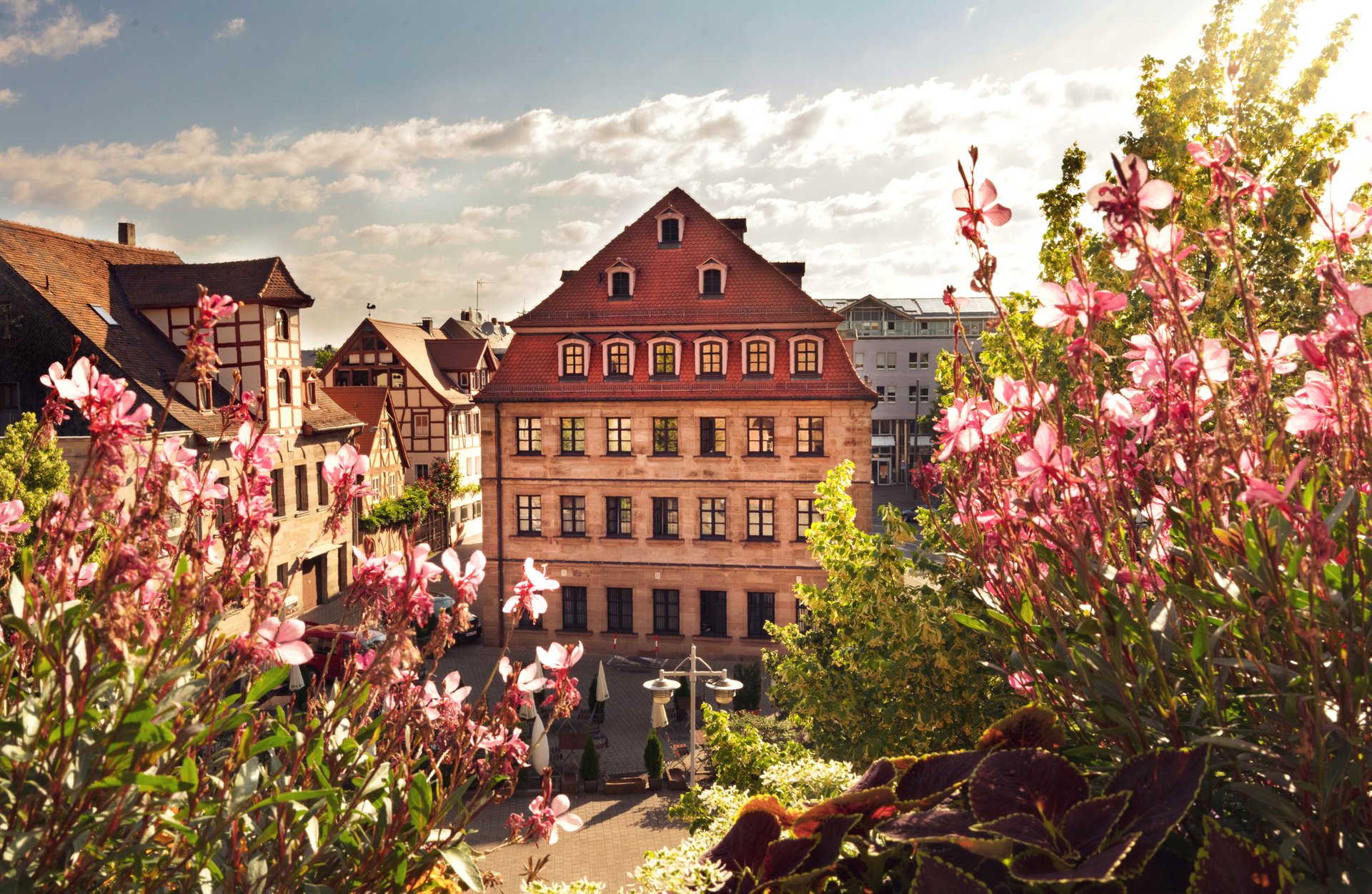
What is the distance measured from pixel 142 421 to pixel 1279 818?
3418 mm

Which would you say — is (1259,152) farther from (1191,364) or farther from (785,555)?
(785,555)

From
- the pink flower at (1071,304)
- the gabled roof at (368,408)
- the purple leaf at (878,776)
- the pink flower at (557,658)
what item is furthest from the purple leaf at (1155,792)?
the gabled roof at (368,408)

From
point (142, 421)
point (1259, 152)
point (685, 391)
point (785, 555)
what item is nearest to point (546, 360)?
point (685, 391)

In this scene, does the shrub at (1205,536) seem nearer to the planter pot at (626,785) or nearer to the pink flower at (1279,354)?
the pink flower at (1279,354)

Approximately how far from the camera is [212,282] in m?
24.6

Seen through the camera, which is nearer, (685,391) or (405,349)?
(685,391)

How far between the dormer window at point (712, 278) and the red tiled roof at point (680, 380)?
48.1 inches

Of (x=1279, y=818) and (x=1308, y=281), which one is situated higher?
(x=1308, y=281)

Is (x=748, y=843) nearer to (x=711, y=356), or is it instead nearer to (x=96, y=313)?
(x=711, y=356)

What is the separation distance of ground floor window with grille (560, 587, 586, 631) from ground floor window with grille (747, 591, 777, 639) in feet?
15.8

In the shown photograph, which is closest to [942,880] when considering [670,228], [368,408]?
[670,228]

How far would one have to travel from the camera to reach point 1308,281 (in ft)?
37.8

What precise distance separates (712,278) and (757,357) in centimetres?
272

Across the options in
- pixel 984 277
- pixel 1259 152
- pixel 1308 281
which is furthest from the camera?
pixel 1259 152
